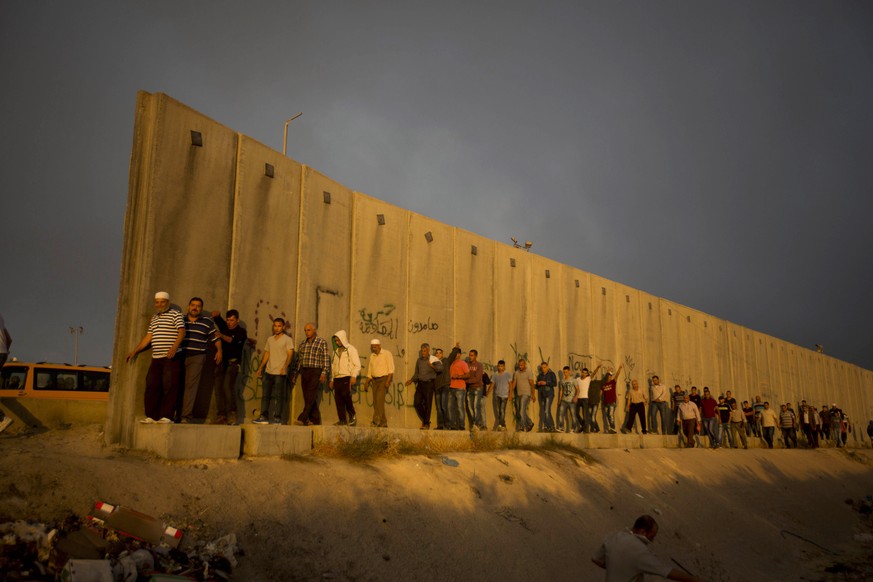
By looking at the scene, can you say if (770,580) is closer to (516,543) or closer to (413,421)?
→ (516,543)

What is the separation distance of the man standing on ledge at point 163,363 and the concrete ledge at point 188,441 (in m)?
0.48

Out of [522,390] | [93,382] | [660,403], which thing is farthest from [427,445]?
[660,403]

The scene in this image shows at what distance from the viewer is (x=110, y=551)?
568 centimetres

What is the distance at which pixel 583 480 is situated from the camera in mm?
12453

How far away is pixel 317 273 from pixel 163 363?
396 centimetres

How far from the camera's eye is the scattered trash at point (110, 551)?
205 inches

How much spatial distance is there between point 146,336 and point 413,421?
6.34 metres

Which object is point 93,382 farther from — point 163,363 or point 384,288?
point 163,363

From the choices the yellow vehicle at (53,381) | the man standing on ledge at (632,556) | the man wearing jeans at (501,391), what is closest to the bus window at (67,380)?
the yellow vehicle at (53,381)

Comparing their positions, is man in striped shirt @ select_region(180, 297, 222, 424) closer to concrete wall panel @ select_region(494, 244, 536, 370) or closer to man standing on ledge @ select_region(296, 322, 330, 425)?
man standing on ledge @ select_region(296, 322, 330, 425)

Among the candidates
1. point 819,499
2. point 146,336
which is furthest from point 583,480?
point 819,499

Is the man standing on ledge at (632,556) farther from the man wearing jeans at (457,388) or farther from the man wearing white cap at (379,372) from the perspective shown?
the man wearing jeans at (457,388)

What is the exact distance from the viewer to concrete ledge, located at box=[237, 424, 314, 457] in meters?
8.62

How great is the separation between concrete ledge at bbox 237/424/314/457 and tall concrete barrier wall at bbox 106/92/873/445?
1.42m
